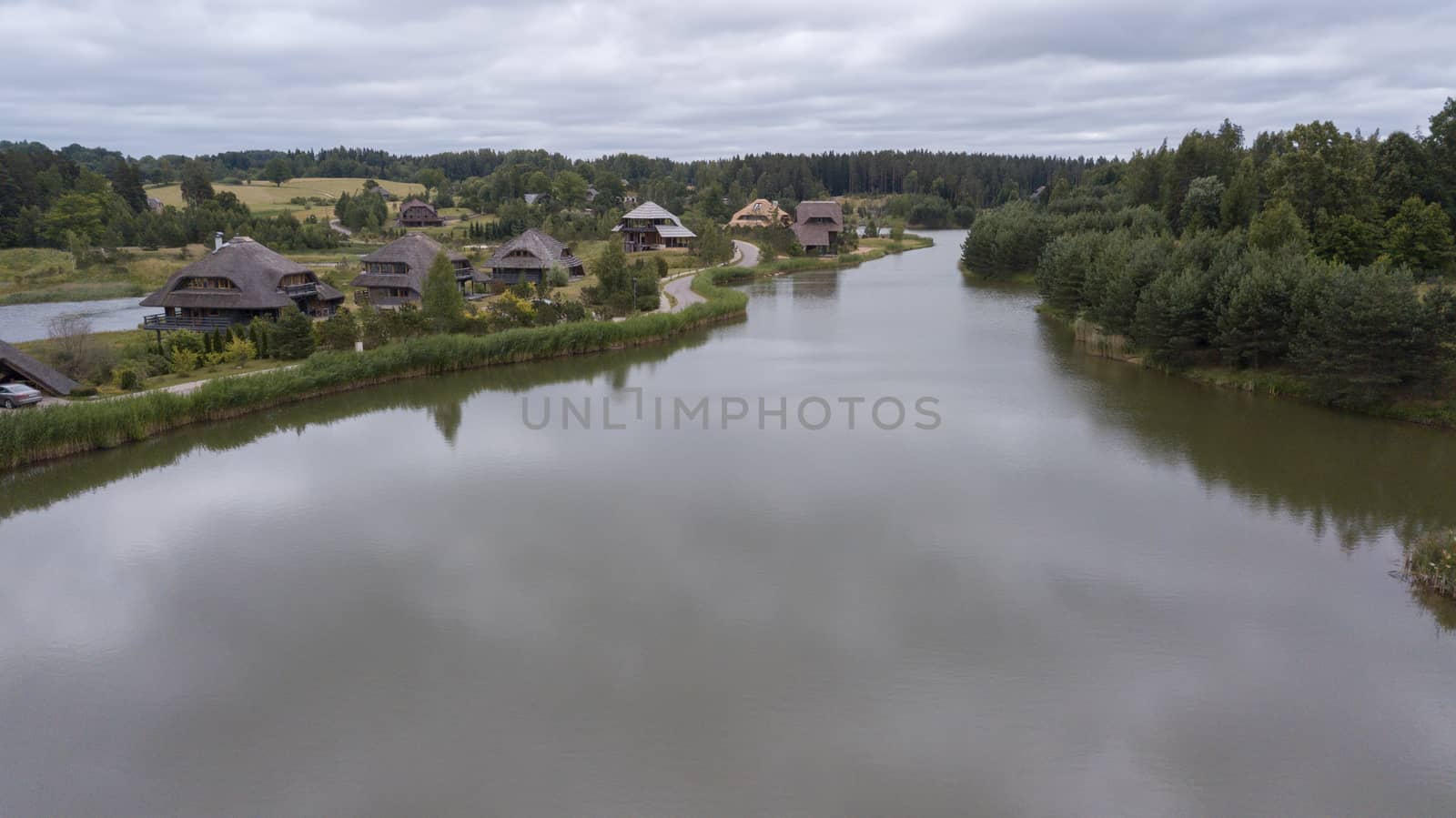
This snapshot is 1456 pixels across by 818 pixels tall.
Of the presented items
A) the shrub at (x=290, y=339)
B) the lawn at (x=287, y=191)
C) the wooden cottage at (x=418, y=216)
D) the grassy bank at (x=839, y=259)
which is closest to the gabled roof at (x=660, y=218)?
the grassy bank at (x=839, y=259)

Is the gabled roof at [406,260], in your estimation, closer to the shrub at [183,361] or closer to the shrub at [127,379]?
the shrub at [183,361]

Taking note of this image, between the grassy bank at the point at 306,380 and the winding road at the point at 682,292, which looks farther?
the winding road at the point at 682,292

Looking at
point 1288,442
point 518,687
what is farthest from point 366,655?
point 1288,442

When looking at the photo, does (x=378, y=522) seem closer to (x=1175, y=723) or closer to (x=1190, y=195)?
(x=1175, y=723)

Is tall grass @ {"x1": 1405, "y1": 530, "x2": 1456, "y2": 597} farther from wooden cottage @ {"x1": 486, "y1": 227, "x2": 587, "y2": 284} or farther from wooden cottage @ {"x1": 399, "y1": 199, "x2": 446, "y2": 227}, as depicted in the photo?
wooden cottage @ {"x1": 399, "y1": 199, "x2": 446, "y2": 227}

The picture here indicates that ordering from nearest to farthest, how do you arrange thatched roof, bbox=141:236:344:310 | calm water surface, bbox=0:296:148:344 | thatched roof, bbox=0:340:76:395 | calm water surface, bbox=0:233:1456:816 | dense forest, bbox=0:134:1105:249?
calm water surface, bbox=0:233:1456:816, thatched roof, bbox=0:340:76:395, thatched roof, bbox=141:236:344:310, calm water surface, bbox=0:296:148:344, dense forest, bbox=0:134:1105:249

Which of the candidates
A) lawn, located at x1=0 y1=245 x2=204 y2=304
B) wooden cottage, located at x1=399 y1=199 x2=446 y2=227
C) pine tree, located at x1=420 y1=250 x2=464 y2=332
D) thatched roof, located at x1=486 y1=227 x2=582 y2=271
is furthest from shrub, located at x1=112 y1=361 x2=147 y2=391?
wooden cottage, located at x1=399 y1=199 x2=446 y2=227

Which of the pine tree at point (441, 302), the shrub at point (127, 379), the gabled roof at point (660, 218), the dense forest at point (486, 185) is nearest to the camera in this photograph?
the shrub at point (127, 379)
